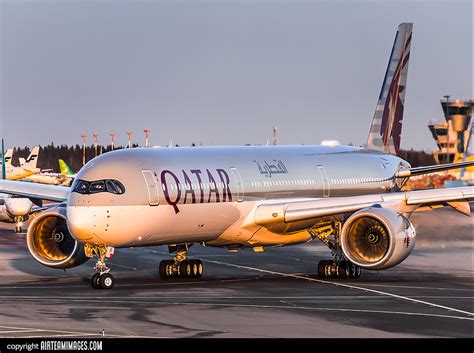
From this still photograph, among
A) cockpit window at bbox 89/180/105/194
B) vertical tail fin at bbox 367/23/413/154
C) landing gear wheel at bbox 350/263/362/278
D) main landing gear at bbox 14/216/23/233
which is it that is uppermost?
vertical tail fin at bbox 367/23/413/154

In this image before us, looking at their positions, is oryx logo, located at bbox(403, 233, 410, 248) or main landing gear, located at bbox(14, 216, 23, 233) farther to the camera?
main landing gear, located at bbox(14, 216, 23, 233)

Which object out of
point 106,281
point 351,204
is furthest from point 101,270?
point 351,204

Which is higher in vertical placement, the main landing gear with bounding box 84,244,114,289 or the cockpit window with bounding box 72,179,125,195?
the cockpit window with bounding box 72,179,125,195

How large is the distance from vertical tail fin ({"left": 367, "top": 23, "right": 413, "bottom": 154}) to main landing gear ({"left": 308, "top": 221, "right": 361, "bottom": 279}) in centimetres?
978

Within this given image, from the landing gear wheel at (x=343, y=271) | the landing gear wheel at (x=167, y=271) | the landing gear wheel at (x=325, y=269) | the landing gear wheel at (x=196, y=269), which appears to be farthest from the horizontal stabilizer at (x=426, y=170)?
the landing gear wheel at (x=167, y=271)

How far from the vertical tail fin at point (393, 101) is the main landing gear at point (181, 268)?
1379cm

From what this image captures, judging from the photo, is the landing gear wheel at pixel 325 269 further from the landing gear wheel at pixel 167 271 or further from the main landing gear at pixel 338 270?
the landing gear wheel at pixel 167 271

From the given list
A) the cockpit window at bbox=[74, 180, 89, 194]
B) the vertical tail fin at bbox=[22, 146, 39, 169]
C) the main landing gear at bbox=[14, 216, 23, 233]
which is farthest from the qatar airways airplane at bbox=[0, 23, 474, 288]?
the vertical tail fin at bbox=[22, 146, 39, 169]

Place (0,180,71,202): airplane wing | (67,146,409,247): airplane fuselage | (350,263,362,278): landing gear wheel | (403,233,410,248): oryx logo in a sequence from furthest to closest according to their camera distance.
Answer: (0,180,71,202): airplane wing < (350,263,362,278): landing gear wheel < (403,233,410,248): oryx logo < (67,146,409,247): airplane fuselage

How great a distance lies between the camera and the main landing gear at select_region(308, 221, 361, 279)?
38844mm

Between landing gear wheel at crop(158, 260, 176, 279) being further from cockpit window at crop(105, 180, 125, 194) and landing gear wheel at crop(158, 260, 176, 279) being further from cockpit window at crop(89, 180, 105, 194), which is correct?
cockpit window at crop(89, 180, 105, 194)

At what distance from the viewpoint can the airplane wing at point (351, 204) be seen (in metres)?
37.6
